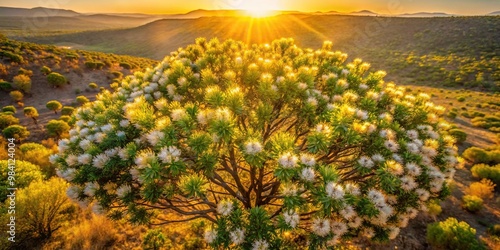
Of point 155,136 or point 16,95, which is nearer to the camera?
point 155,136

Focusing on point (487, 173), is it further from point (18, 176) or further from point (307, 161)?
point (18, 176)

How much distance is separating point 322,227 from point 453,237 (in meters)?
8.90

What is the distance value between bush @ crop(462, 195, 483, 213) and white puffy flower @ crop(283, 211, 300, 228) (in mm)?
13446

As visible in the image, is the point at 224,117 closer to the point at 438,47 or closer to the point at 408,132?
the point at 408,132

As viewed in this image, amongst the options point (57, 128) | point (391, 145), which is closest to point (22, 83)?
point (57, 128)

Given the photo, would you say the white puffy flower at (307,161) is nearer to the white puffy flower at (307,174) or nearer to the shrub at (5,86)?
the white puffy flower at (307,174)

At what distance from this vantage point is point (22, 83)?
27.2 metres

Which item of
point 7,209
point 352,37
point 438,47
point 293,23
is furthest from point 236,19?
point 7,209

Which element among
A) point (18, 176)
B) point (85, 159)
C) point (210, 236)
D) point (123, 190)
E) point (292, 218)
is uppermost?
point (85, 159)

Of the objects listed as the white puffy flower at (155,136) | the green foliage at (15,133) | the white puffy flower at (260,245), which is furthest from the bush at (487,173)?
the green foliage at (15,133)

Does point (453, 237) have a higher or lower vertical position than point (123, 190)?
lower

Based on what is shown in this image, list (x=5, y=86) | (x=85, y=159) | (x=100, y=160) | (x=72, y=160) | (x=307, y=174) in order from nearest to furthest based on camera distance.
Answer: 1. (x=307, y=174)
2. (x=100, y=160)
3. (x=85, y=159)
4. (x=72, y=160)
5. (x=5, y=86)

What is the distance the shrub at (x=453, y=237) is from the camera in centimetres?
932

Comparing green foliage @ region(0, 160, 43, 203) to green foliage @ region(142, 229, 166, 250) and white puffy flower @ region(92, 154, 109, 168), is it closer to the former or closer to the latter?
green foliage @ region(142, 229, 166, 250)
